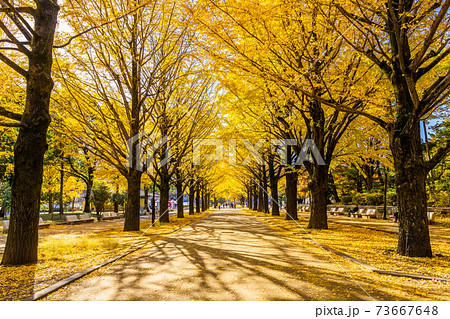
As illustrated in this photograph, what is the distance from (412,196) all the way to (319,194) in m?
6.81

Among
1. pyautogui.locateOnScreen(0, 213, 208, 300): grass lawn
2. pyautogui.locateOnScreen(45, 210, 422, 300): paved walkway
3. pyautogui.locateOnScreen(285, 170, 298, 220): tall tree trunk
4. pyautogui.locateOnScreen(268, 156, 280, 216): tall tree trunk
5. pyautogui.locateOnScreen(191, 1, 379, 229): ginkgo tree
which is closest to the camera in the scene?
Answer: pyautogui.locateOnScreen(45, 210, 422, 300): paved walkway

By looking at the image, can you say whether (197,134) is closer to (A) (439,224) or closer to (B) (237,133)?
(B) (237,133)

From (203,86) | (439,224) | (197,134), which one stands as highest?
(203,86)

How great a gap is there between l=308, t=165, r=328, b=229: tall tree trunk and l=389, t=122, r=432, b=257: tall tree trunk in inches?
253

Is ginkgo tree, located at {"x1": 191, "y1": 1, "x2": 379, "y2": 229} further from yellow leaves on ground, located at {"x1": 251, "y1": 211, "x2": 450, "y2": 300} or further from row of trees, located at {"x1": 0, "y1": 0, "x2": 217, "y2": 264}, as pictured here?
yellow leaves on ground, located at {"x1": 251, "y1": 211, "x2": 450, "y2": 300}

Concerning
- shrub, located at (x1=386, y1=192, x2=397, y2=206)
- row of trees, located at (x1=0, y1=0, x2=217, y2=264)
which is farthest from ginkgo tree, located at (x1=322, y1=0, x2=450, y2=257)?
shrub, located at (x1=386, y1=192, x2=397, y2=206)

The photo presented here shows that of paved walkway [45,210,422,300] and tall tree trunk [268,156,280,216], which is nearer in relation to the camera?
paved walkway [45,210,422,300]

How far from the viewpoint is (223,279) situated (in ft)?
17.2

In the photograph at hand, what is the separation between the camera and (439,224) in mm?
16859

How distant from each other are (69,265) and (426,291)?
7034 mm

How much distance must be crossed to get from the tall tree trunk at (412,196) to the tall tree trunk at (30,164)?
9.14 metres

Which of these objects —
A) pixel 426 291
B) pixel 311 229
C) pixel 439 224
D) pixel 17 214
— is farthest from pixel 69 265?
pixel 439 224

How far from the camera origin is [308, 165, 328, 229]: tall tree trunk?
13.9 metres

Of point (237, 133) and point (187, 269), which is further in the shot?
point (237, 133)
